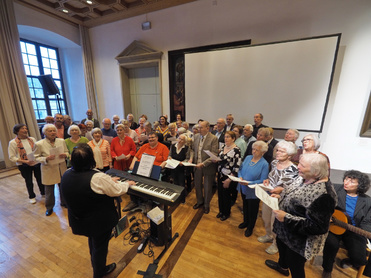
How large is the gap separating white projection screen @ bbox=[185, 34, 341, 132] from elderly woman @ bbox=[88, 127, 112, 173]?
313cm

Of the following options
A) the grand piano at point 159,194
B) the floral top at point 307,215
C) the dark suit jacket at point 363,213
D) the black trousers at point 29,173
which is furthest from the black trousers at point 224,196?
the black trousers at point 29,173

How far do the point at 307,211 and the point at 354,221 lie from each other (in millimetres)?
1309

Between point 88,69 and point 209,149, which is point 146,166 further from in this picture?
point 88,69

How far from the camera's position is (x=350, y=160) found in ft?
12.2

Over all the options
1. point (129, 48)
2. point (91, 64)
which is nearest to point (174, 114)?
point (129, 48)

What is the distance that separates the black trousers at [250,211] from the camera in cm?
218

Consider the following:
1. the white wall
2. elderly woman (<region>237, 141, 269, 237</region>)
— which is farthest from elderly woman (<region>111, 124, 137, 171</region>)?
the white wall

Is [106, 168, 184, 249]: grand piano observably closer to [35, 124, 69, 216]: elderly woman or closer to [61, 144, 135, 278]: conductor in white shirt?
[61, 144, 135, 278]: conductor in white shirt

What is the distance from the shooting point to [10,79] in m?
4.54

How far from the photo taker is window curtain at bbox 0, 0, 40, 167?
4.34 meters

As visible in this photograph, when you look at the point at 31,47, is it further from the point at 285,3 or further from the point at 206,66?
the point at 285,3

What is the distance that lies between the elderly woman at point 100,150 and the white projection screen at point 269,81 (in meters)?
3.13

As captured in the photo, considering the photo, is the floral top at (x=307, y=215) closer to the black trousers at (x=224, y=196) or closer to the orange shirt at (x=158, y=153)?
the black trousers at (x=224, y=196)

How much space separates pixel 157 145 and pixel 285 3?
4.69 metres
